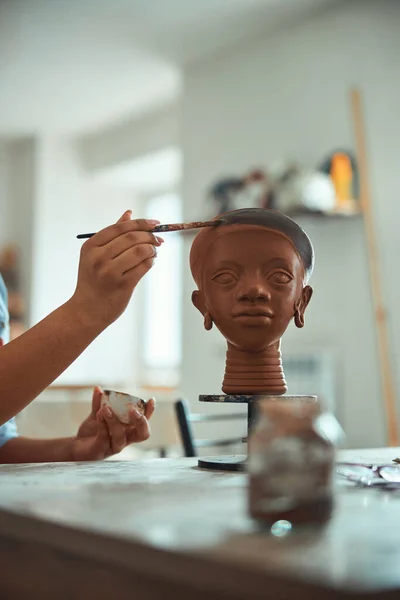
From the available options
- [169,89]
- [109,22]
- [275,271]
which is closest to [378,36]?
[109,22]

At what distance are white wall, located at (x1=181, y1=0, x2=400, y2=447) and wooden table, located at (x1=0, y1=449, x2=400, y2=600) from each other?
3.29m

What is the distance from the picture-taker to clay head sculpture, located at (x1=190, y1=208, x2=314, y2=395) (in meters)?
1.08

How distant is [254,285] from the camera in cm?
108

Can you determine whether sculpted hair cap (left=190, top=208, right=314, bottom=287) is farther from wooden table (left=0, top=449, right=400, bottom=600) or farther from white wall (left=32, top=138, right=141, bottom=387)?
white wall (left=32, top=138, right=141, bottom=387)

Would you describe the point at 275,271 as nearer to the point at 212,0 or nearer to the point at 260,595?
the point at 260,595

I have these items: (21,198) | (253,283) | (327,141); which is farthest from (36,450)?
(21,198)

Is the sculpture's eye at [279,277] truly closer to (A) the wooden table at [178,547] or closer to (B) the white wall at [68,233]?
(A) the wooden table at [178,547]

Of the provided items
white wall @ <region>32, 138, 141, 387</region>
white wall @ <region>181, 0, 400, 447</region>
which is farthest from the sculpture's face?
white wall @ <region>32, 138, 141, 387</region>

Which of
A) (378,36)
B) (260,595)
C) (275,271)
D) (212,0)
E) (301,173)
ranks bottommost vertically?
(260,595)

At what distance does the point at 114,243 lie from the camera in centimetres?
102

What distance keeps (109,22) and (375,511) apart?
439 cm

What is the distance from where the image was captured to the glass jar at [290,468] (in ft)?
1.93

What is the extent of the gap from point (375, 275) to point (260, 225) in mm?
2941

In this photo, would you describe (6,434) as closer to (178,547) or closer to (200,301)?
(200,301)
